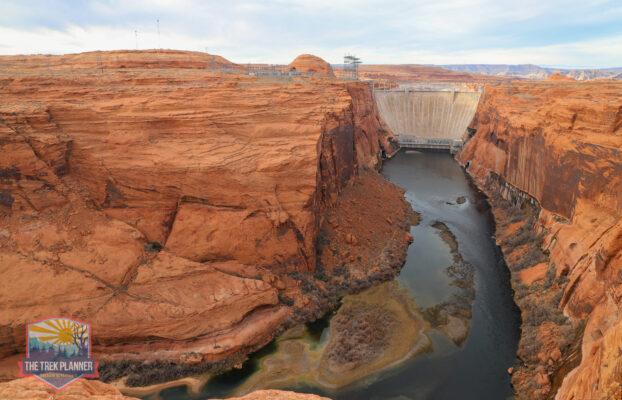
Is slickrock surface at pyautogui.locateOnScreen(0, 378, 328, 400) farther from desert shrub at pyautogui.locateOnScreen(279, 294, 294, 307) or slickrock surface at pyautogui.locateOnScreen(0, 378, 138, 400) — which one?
desert shrub at pyautogui.locateOnScreen(279, 294, 294, 307)

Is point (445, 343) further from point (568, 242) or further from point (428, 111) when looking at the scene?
point (428, 111)

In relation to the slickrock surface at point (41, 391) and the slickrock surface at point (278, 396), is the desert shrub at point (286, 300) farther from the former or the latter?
the slickrock surface at point (41, 391)

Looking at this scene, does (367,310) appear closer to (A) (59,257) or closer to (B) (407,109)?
(A) (59,257)

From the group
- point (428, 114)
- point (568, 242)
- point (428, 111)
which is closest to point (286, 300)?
point (568, 242)

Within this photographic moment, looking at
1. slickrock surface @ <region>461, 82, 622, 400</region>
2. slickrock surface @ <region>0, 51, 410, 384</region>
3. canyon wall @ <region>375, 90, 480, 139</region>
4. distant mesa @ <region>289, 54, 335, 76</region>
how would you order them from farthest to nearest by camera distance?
1. distant mesa @ <region>289, 54, 335, 76</region>
2. canyon wall @ <region>375, 90, 480, 139</region>
3. slickrock surface @ <region>0, 51, 410, 384</region>
4. slickrock surface @ <region>461, 82, 622, 400</region>

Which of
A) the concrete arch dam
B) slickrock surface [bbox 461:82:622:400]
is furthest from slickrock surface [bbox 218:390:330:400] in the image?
the concrete arch dam

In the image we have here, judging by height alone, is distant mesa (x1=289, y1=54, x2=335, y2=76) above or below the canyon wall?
above

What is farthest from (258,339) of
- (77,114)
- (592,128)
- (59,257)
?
(592,128)
